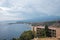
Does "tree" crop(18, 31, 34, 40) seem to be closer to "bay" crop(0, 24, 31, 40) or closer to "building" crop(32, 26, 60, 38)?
"bay" crop(0, 24, 31, 40)

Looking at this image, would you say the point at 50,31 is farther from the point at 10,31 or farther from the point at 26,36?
the point at 10,31

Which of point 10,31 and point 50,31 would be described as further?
point 50,31

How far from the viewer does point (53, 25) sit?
4.20 meters

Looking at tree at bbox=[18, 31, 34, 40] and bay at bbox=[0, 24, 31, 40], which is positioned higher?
bay at bbox=[0, 24, 31, 40]

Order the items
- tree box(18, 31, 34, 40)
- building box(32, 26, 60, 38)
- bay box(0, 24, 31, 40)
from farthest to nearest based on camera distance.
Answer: building box(32, 26, 60, 38)
tree box(18, 31, 34, 40)
bay box(0, 24, 31, 40)

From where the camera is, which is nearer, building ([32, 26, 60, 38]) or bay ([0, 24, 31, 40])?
bay ([0, 24, 31, 40])

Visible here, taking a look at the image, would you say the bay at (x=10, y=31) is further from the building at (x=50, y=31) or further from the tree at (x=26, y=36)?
the building at (x=50, y=31)

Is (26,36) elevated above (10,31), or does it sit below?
below

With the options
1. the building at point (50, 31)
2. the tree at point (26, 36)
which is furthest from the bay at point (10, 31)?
the building at point (50, 31)

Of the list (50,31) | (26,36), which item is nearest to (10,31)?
(26,36)

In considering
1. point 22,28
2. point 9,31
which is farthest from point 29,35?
point 9,31

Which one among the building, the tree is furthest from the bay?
the building

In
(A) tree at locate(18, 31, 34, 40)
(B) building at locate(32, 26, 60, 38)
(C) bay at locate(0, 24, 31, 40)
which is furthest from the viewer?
(B) building at locate(32, 26, 60, 38)

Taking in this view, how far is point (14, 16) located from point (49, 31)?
118 cm
